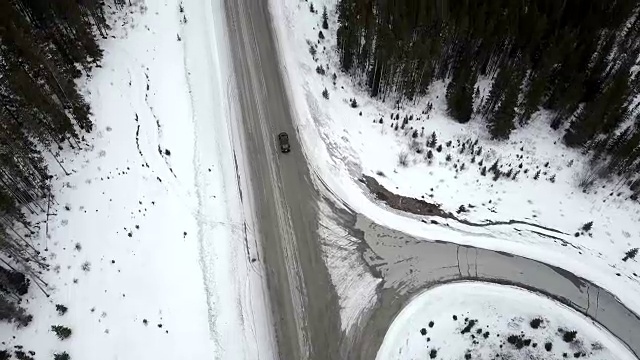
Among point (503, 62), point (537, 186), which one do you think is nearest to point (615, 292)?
point (537, 186)

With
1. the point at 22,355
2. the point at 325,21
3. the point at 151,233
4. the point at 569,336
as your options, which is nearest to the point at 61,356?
the point at 22,355

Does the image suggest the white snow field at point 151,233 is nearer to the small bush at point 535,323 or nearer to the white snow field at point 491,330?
the white snow field at point 491,330

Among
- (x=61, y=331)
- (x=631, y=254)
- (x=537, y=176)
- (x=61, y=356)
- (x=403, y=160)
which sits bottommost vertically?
(x=61, y=356)

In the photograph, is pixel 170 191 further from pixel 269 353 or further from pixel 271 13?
pixel 271 13

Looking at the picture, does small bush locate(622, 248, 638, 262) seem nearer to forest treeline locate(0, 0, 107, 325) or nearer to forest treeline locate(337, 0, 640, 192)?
forest treeline locate(337, 0, 640, 192)

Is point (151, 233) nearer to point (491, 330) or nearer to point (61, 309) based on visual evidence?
point (61, 309)

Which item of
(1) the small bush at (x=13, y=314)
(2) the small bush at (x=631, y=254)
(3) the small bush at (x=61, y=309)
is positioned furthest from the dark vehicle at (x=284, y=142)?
(2) the small bush at (x=631, y=254)

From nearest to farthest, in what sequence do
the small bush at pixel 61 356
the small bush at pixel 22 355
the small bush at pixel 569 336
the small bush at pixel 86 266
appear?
the small bush at pixel 22 355 < the small bush at pixel 61 356 < the small bush at pixel 569 336 < the small bush at pixel 86 266
